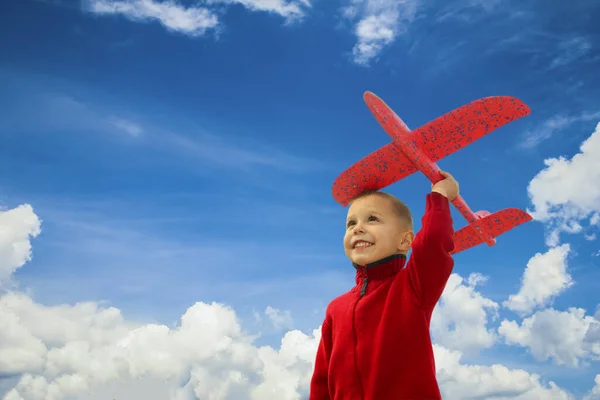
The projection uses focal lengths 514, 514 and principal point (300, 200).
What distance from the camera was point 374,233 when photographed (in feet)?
14.2

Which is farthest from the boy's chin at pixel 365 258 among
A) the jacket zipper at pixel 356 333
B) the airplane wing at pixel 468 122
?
the airplane wing at pixel 468 122

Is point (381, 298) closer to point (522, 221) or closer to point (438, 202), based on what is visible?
point (438, 202)

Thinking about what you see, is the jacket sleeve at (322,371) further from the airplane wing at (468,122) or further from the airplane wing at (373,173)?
the airplane wing at (468,122)

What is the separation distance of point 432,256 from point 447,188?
2.17 feet

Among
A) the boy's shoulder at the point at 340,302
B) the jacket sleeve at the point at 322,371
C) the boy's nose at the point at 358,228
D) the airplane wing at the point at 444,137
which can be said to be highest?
the airplane wing at the point at 444,137

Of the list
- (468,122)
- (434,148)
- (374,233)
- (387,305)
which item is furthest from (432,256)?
(468,122)

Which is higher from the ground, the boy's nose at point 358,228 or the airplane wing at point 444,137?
the airplane wing at point 444,137

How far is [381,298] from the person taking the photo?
13.6 feet

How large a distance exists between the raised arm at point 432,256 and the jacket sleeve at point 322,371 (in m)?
1.07

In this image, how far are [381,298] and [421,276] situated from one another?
1.50 ft

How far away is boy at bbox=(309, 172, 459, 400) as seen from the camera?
3814 mm

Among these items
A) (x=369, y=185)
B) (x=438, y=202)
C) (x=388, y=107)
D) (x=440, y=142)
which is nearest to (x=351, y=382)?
(x=438, y=202)

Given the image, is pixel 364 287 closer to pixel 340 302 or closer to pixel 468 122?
pixel 340 302

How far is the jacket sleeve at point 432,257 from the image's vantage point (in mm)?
3809
